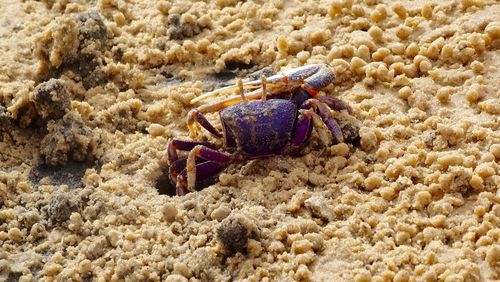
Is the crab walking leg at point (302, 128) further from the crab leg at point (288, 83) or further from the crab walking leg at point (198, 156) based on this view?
the crab walking leg at point (198, 156)

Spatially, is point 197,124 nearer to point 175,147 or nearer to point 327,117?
point 175,147

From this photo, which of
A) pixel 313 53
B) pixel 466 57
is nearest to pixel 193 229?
pixel 313 53

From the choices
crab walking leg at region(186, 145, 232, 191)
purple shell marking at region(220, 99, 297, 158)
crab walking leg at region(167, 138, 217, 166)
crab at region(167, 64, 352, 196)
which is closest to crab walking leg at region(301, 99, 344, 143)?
crab at region(167, 64, 352, 196)

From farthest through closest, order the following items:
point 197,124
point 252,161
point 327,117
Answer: point 197,124 → point 252,161 → point 327,117

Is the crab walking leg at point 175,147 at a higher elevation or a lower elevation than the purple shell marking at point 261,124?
lower

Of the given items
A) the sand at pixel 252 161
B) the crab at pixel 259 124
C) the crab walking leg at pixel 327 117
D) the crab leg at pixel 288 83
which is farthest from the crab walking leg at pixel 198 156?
the crab walking leg at pixel 327 117

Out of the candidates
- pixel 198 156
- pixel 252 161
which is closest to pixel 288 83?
pixel 252 161

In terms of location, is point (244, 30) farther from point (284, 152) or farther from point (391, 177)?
point (391, 177)

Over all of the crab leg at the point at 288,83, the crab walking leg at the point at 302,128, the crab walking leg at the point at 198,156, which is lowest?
the crab walking leg at the point at 198,156
